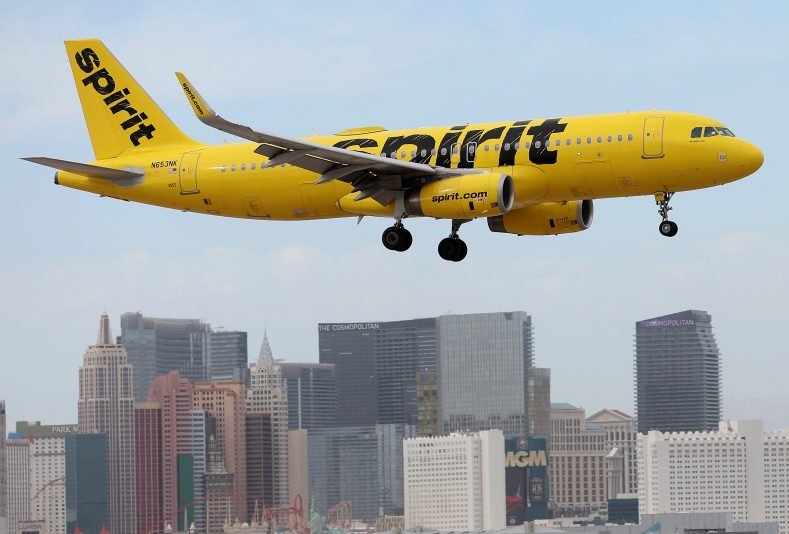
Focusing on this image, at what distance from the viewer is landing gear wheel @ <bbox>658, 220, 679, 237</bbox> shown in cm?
7169

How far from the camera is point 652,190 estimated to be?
236 feet

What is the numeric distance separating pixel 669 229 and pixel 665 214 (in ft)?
3.47

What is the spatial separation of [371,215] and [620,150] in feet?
39.4

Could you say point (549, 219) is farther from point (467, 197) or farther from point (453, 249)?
point (467, 197)

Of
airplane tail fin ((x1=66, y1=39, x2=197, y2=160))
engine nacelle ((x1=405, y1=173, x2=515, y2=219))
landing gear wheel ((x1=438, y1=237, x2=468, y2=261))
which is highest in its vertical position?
airplane tail fin ((x1=66, y1=39, x2=197, y2=160))

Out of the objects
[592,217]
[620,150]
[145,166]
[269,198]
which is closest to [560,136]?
[620,150]

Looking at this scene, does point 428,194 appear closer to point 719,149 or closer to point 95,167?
point 719,149

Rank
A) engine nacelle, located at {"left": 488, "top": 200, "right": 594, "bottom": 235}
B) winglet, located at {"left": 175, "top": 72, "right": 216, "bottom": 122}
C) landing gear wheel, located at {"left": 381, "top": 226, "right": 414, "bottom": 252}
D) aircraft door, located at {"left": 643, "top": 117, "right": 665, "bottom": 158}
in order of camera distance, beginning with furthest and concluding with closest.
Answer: engine nacelle, located at {"left": 488, "top": 200, "right": 594, "bottom": 235} < landing gear wheel, located at {"left": 381, "top": 226, "right": 414, "bottom": 252} < aircraft door, located at {"left": 643, "top": 117, "right": 665, "bottom": 158} < winglet, located at {"left": 175, "top": 72, "right": 216, "bottom": 122}

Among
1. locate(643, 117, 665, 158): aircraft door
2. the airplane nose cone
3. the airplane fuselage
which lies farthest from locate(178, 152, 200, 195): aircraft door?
the airplane nose cone

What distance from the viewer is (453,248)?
77000 millimetres

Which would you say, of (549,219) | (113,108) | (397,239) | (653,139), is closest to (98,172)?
(113,108)

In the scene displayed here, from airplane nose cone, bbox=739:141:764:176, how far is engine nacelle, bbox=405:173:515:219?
9995mm

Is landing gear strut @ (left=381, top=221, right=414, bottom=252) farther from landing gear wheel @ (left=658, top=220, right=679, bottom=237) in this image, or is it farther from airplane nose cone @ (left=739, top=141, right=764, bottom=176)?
airplane nose cone @ (left=739, top=141, right=764, bottom=176)

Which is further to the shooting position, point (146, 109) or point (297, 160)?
point (146, 109)
